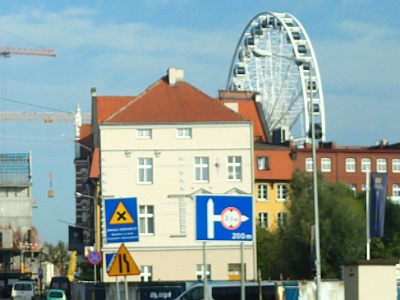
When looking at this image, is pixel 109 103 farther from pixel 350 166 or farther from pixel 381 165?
pixel 381 165

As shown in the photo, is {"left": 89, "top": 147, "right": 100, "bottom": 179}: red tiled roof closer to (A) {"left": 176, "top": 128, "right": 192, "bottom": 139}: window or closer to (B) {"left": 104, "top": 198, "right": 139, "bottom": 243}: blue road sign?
(A) {"left": 176, "top": 128, "right": 192, "bottom": 139}: window

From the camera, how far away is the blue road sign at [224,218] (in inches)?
720

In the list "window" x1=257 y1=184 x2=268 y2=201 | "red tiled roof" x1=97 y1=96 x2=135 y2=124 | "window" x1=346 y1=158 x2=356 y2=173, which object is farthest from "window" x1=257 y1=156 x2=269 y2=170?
"red tiled roof" x1=97 y1=96 x2=135 y2=124

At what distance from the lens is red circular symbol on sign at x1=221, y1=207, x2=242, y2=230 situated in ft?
60.2

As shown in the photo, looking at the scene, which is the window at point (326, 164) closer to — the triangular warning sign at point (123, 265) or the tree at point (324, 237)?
the tree at point (324, 237)

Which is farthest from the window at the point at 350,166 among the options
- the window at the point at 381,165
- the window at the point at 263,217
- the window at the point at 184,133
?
the window at the point at 184,133

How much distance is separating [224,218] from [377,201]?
4130 cm

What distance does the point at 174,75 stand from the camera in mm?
81062

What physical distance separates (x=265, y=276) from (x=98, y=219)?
1347cm

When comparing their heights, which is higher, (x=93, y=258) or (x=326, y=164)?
(x=326, y=164)

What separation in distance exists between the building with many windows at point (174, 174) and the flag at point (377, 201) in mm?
14695

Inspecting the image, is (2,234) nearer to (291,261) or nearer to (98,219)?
(98,219)

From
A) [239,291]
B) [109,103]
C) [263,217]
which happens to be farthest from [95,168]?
[239,291]

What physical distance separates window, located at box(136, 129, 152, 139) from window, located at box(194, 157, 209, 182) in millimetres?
3538
